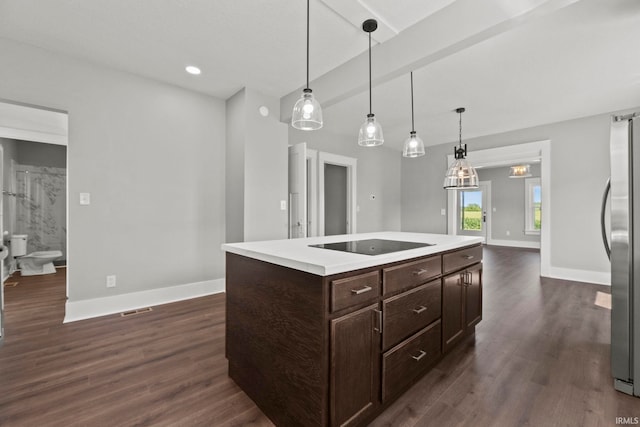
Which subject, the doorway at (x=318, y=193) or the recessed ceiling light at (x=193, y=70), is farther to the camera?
the doorway at (x=318, y=193)

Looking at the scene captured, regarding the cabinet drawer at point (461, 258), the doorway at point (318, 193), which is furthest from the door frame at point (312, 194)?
the cabinet drawer at point (461, 258)

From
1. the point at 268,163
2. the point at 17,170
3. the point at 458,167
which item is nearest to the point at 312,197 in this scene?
the point at 268,163

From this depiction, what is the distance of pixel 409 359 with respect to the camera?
1.58 meters

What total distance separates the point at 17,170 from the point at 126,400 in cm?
544

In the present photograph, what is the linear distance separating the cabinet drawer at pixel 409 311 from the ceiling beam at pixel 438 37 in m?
1.74

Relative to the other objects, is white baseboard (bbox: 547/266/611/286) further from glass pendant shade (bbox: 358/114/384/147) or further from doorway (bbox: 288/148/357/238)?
glass pendant shade (bbox: 358/114/384/147)

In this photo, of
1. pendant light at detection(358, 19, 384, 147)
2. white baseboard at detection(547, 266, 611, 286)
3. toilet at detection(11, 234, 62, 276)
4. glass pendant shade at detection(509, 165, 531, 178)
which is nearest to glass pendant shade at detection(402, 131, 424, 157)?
pendant light at detection(358, 19, 384, 147)

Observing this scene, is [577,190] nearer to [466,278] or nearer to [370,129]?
[466,278]

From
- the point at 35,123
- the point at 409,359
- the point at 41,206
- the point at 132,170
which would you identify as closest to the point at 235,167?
the point at 132,170

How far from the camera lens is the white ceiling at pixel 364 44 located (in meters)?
2.06

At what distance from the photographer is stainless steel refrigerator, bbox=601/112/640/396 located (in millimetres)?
1659

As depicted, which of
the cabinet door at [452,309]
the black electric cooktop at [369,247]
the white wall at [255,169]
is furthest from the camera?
the white wall at [255,169]

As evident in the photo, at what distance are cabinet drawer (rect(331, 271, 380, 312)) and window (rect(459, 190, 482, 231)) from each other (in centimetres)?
911

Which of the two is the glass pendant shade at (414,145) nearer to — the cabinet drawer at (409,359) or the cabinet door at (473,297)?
the cabinet door at (473,297)
